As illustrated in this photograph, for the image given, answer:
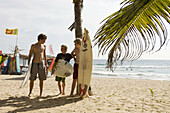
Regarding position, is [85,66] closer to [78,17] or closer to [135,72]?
[78,17]

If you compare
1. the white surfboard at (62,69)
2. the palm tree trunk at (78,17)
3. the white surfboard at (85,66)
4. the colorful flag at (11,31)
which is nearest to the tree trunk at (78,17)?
the palm tree trunk at (78,17)

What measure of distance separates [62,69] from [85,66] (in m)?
0.77

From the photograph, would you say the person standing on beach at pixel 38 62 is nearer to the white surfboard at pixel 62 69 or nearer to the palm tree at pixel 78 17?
the white surfboard at pixel 62 69

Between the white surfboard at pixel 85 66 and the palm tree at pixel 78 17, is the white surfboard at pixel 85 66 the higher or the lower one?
the lower one

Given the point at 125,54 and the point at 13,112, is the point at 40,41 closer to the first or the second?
the point at 13,112

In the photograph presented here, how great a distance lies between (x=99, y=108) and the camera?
10.3 ft

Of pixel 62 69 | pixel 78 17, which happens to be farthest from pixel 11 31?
pixel 62 69

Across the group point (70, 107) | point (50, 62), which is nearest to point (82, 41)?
point (70, 107)

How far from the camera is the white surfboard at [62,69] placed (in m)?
4.31

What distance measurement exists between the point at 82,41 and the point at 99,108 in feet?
5.23

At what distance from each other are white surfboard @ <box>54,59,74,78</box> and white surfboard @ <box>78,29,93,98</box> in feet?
1.77

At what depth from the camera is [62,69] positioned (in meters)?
4.32

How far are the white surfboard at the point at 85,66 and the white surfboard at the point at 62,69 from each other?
54 centimetres

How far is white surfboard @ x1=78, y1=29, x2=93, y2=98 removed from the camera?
12.4 feet
